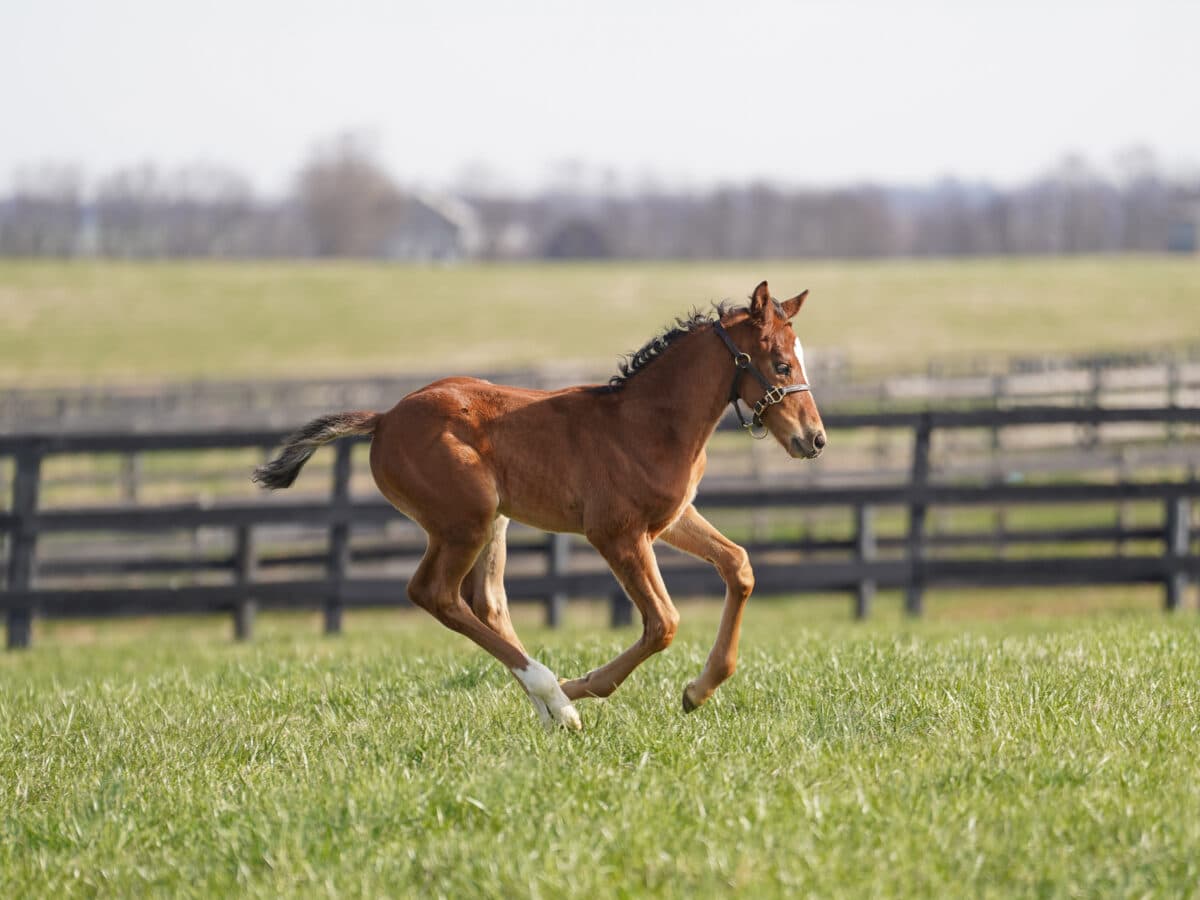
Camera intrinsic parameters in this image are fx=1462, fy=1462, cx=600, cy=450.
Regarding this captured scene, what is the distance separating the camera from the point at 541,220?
171 metres

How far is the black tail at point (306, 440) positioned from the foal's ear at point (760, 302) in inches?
62.6

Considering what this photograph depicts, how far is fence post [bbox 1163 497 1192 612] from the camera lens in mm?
11953

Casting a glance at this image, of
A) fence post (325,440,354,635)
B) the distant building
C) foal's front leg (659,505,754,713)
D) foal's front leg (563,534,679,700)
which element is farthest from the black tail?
the distant building

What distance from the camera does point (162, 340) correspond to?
2564 inches

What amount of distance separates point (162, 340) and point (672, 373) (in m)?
62.7

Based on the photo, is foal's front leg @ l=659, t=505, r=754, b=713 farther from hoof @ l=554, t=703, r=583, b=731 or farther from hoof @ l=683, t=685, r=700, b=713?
hoof @ l=554, t=703, r=583, b=731

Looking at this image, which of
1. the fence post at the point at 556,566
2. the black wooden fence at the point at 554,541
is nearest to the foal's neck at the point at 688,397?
the black wooden fence at the point at 554,541

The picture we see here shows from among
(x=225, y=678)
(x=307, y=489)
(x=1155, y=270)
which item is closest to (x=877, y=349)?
(x=1155, y=270)

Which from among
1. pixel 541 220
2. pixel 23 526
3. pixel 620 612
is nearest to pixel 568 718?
pixel 620 612

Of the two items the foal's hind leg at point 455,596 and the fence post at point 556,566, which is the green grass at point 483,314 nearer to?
the fence post at point 556,566

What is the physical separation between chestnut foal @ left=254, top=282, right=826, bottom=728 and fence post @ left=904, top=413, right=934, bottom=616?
6.51m

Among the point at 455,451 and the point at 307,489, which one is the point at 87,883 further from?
the point at 307,489

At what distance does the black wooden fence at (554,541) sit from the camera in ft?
37.8

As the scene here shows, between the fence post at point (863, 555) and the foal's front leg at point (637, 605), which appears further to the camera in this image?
the fence post at point (863, 555)
